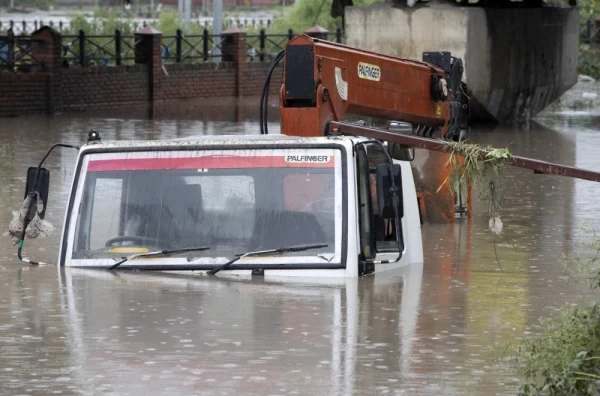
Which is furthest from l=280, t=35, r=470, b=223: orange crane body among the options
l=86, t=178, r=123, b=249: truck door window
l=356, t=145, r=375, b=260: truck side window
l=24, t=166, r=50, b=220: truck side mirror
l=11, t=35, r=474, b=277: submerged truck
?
l=24, t=166, r=50, b=220: truck side mirror

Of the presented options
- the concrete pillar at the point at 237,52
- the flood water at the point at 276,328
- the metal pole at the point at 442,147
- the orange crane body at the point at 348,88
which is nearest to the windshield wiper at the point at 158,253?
the flood water at the point at 276,328

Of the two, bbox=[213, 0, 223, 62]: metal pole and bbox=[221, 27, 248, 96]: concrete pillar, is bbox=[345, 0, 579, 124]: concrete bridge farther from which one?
bbox=[213, 0, 223, 62]: metal pole

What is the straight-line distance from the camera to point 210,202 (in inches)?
389

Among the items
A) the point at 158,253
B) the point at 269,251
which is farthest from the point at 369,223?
the point at 158,253

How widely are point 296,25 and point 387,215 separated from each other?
36.1 m

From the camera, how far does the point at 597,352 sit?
630 cm

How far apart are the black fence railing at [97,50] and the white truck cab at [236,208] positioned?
23.2 meters

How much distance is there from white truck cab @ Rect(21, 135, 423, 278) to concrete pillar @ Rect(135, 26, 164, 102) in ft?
81.2

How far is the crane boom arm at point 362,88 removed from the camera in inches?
461

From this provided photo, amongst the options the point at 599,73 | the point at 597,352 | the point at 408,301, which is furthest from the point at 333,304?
the point at 599,73

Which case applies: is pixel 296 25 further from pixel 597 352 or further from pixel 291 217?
pixel 597 352

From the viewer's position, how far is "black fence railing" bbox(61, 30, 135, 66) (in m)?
33.4

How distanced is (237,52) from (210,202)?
28.2 m

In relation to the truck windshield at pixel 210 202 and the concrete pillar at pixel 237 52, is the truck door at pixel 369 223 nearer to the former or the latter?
the truck windshield at pixel 210 202
